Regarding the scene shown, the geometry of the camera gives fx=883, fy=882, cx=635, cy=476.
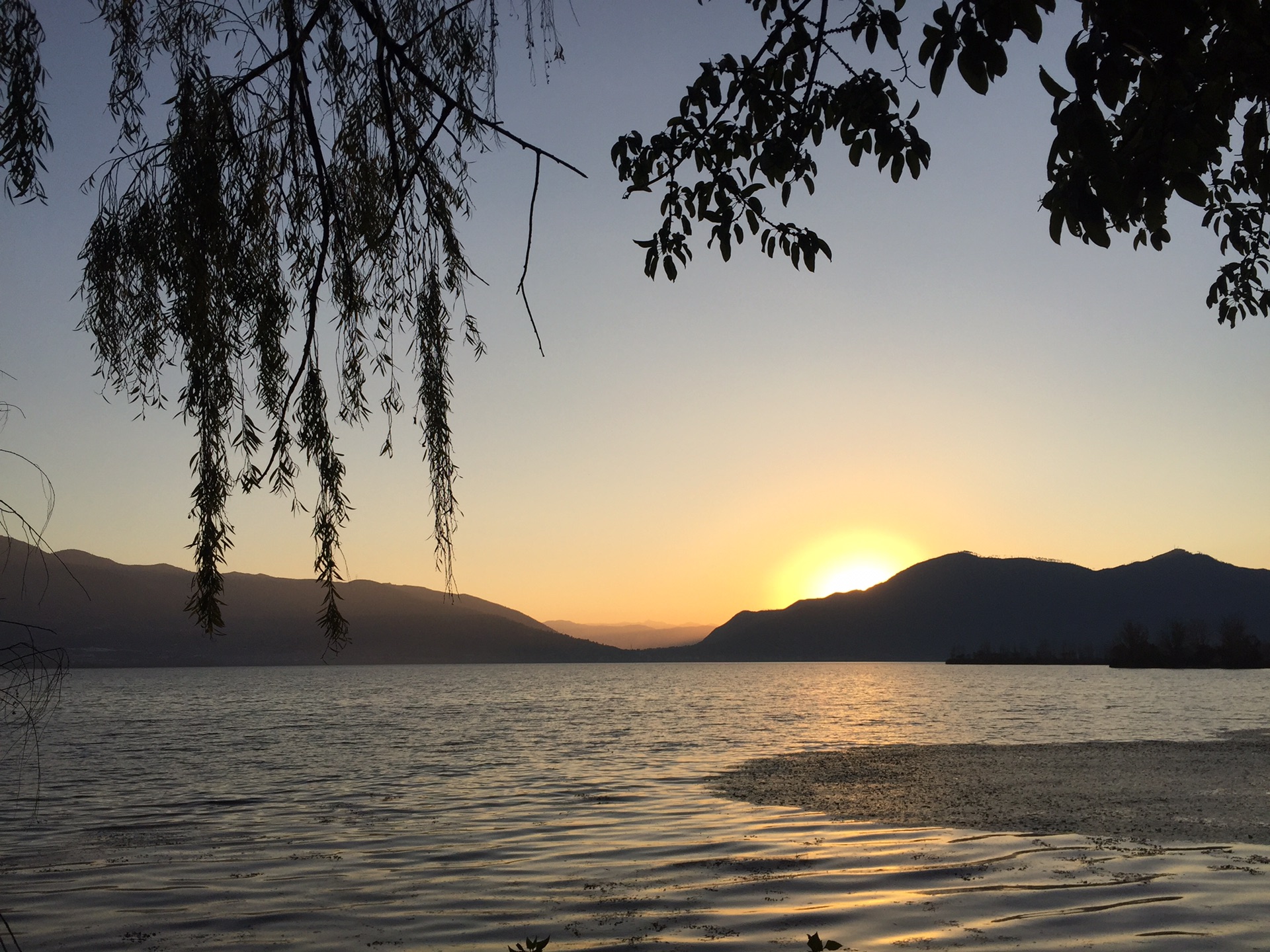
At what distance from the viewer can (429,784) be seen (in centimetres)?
2416

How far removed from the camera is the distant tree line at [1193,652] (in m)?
164

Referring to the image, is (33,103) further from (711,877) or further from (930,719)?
(930,719)

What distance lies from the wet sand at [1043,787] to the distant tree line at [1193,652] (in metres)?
160

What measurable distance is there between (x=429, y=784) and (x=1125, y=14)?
24.2 meters

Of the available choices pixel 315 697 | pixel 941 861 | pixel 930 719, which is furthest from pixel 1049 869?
pixel 315 697

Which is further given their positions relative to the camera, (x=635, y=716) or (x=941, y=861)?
(x=635, y=716)

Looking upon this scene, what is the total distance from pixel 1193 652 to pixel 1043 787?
189 metres

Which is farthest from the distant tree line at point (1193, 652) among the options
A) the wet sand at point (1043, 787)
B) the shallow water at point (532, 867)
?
the shallow water at point (532, 867)

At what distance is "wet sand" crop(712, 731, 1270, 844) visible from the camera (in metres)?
16.1

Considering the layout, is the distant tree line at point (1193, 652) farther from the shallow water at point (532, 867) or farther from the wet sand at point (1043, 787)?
the shallow water at point (532, 867)

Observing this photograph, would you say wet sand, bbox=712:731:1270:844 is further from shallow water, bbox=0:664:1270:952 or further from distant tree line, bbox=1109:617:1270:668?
distant tree line, bbox=1109:617:1270:668

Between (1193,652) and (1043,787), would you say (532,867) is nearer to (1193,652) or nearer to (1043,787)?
(1043,787)

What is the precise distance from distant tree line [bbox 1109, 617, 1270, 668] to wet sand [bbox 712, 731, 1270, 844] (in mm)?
160453

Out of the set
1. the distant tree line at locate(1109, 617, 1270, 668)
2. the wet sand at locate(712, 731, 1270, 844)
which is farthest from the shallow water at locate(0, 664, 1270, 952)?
the distant tree line at locate(1109, 617, 1270, 668)
